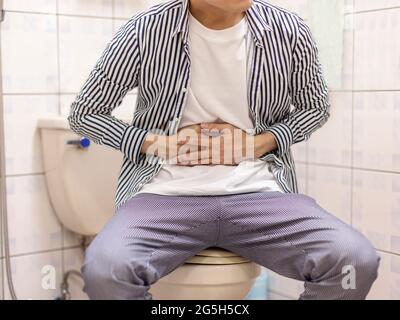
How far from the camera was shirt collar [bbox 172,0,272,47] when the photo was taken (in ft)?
4.39

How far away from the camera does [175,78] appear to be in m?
1.34

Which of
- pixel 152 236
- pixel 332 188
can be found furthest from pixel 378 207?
pixel 152 236

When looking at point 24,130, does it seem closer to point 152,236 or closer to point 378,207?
point 152,236

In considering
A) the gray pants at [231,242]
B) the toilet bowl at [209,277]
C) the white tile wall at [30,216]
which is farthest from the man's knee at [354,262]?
the white tile wall at [30,216]

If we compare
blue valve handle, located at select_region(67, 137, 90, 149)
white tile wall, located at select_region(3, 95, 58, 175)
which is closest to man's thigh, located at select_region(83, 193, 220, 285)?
blue valve handle, located at select_region(67, 137, 90, 149)

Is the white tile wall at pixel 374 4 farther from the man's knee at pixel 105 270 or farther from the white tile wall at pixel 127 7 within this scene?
the man's knee at pixel 105 270

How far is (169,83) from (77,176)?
559mm

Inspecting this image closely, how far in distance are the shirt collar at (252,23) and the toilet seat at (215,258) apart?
1.44 ft

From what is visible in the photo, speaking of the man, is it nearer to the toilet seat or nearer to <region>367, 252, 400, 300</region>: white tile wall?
the toilet seat

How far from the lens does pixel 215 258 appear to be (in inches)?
50.3
